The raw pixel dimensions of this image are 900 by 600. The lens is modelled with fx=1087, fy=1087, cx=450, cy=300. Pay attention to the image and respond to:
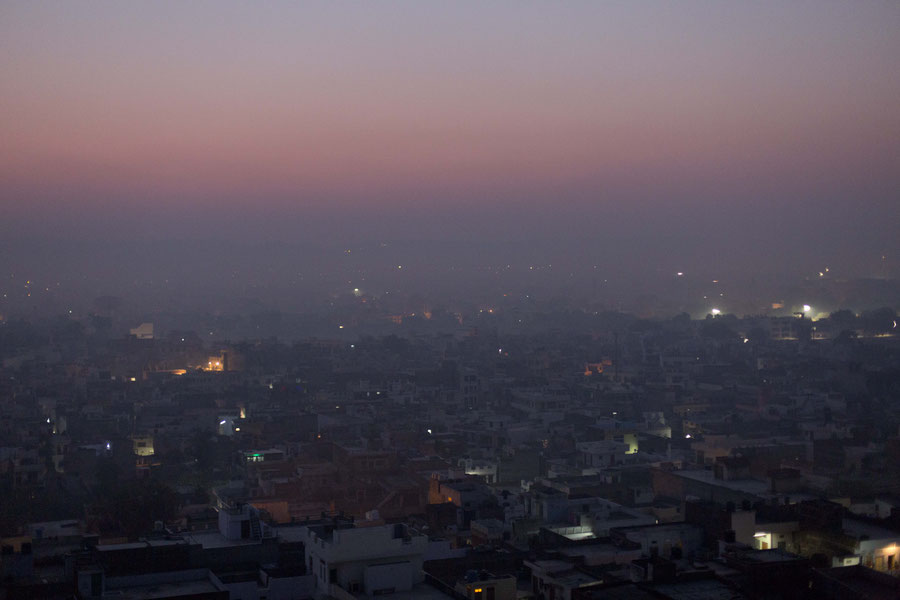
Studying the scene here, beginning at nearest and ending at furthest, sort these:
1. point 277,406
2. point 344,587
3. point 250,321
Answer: point 344,587
point 277,406
point 250,321

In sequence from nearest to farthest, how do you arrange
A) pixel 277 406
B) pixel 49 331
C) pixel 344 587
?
1. pixel 344 587
2. pixel 277 406
3. pixel 49 331

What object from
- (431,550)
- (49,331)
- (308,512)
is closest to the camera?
(431,550)

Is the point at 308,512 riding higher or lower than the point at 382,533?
lower

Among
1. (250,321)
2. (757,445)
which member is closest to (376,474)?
(757,445)

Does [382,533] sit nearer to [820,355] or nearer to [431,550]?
[431,550]

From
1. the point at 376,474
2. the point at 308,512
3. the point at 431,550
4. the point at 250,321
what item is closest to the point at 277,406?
the point at 376,474

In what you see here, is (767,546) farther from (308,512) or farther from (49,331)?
(49,331)

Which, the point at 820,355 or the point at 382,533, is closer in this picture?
the point at 382,533

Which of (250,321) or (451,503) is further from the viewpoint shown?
(250,321)

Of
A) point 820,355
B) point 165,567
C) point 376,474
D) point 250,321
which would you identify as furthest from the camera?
point 250,321
